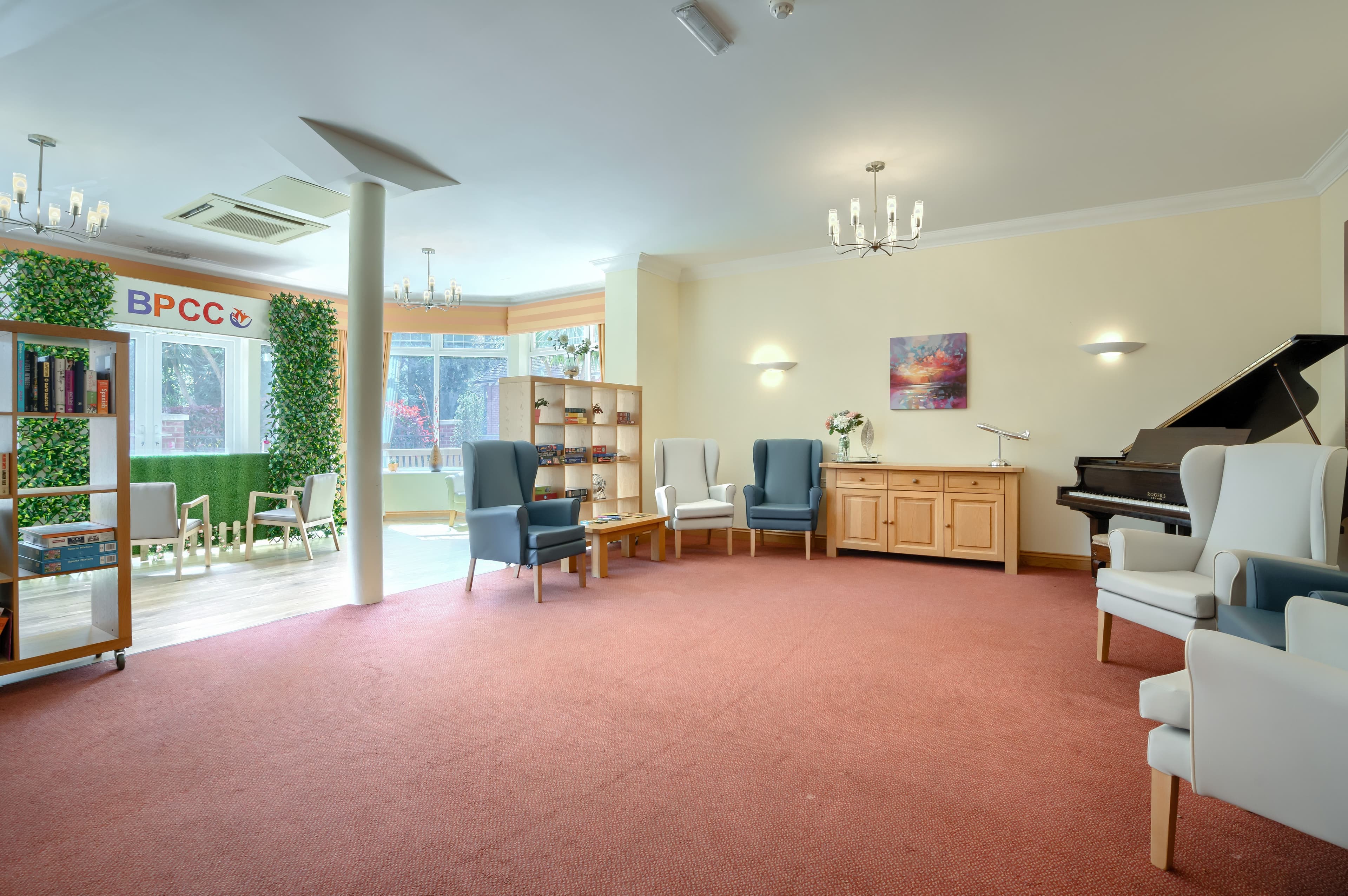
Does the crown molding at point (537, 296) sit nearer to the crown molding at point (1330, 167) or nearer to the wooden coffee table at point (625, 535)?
the wooden coffee table at point (625, 535)

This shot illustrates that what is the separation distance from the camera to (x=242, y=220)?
561 centimetres

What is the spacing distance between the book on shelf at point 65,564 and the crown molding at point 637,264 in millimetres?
4986

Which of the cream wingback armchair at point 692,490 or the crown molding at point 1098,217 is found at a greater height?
the crown molding at point 1098,217

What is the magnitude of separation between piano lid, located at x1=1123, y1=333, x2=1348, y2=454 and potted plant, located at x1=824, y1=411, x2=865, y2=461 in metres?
2.26

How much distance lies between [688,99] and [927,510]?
387cm

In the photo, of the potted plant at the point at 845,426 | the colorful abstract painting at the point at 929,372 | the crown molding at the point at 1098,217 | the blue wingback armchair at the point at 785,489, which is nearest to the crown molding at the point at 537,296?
the crown molding at the point at 1098,217

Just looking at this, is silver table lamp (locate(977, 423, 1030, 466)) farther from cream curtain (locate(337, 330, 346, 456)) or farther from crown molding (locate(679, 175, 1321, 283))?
cream curtain (locate(337, 330, 346, 456))

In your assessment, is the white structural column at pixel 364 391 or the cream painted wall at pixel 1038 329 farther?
the cream painted wall at pixel 1038 329

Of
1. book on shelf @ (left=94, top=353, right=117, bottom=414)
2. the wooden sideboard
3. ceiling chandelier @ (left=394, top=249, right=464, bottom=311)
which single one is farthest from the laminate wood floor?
the wooden sideboard

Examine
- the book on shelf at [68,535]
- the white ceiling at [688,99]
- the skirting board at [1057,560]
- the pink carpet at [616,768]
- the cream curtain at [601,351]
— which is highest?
the white ceiling at [688,99]

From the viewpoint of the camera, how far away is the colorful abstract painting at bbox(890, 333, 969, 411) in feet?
19.7

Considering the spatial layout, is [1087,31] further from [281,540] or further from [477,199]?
[281,540]

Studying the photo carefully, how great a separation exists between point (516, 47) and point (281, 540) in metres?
5.99

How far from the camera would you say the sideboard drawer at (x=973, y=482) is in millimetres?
5434
